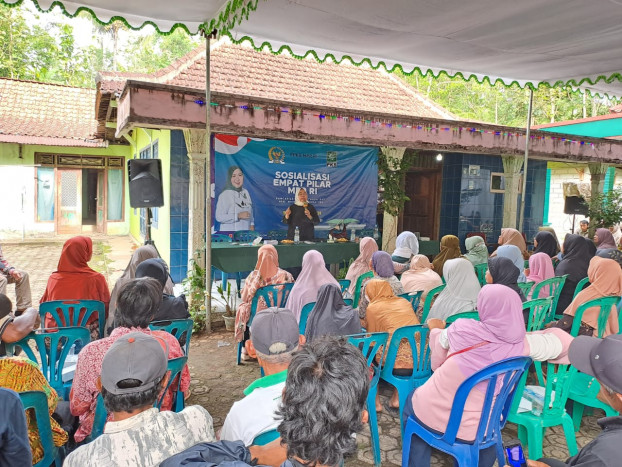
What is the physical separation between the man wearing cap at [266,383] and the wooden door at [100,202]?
1311cm

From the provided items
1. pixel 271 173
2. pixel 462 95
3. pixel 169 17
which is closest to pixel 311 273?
pixel 169 17

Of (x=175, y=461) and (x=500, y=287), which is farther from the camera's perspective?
(x=500, y=287)

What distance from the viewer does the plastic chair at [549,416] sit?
248 cm

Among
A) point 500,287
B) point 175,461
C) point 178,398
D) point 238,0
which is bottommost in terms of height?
point 178,398

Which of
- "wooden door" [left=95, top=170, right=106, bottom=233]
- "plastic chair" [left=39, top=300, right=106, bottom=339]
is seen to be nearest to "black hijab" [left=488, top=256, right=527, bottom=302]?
"plastic chair" [left=39, top=300, right=106, bottom=339]

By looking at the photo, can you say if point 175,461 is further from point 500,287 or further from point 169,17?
point 169,17

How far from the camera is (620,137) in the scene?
1120cm

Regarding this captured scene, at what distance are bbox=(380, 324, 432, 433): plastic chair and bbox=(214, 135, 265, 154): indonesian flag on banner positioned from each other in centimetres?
484

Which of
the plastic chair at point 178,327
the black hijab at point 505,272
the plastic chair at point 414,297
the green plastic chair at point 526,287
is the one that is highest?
the black hijab at point 505,272

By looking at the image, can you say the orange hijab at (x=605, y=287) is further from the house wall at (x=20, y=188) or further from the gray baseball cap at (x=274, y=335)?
the house wall at (x=20, y=188)

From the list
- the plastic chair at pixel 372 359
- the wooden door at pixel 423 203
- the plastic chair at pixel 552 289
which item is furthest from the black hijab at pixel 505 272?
the wooden door at pixel 423 203

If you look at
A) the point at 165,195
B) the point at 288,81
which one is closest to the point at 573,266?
the point at 165,195

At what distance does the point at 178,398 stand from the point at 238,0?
2.52 metres

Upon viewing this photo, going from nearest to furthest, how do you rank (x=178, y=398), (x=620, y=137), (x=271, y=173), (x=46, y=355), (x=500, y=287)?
(x=500, y=287)
(x=178, y=398)
(x=46, y=355)
(x=271, y=173)
(x=620, y=137)
